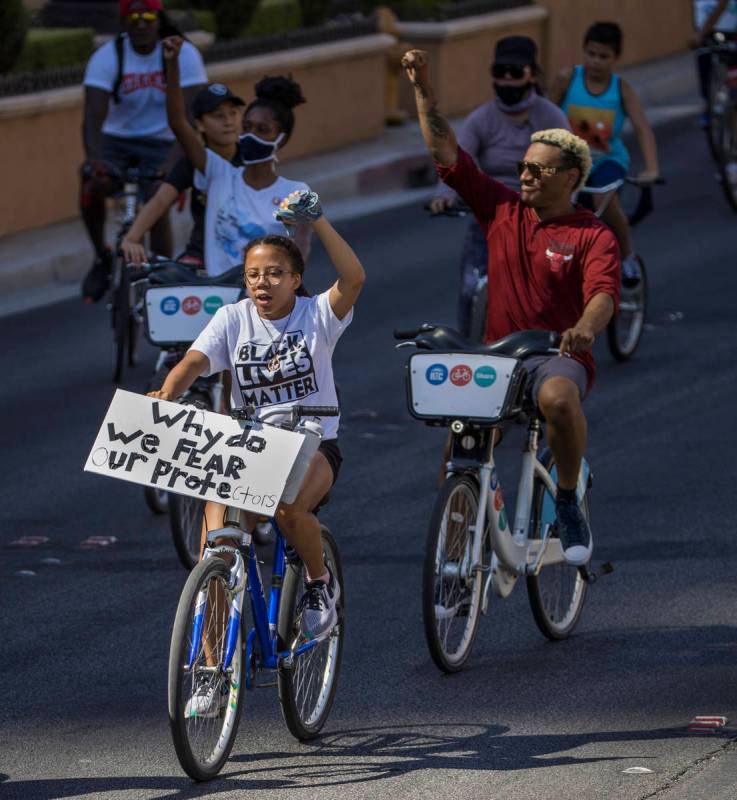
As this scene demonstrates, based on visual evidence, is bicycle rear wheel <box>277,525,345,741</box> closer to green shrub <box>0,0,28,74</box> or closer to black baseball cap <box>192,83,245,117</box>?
black baseball cap <box>192,83,245,117</box>

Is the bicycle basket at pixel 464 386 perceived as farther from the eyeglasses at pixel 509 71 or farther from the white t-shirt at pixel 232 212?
the eyeglasses at pixel 509 71

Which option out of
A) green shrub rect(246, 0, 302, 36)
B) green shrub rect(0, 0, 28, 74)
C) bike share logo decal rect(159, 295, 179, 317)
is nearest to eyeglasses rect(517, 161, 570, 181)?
bike share logo decal rect(159, 295, 179, 317)

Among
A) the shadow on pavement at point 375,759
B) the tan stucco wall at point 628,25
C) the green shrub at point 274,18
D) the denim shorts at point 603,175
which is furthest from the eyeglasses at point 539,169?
the tan stucco wall at point 628,25

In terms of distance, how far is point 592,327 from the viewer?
7020mm

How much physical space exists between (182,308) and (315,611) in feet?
8.85

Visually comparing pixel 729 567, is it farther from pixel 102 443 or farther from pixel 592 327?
pixel 102 443

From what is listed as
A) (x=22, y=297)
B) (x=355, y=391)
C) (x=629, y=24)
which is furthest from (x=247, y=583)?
(x=629, y=24)

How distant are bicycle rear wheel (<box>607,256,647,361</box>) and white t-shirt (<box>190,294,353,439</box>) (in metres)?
6.10

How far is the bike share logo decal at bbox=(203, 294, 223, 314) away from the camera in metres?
8.77

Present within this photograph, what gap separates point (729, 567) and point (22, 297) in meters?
7.86

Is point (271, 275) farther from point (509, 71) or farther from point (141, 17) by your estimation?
A: point (141, 17)

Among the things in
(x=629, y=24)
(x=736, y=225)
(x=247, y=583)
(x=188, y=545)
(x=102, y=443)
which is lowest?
(x=629, y=24)

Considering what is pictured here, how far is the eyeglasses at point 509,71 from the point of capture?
10.8 meters

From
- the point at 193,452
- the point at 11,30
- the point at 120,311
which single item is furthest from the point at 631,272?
the point at 11,30
